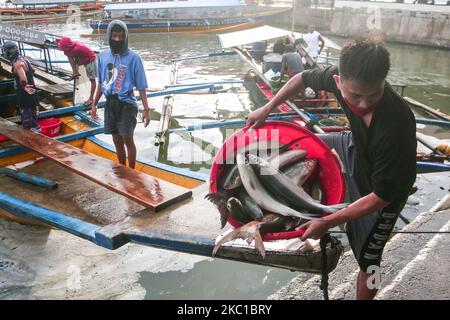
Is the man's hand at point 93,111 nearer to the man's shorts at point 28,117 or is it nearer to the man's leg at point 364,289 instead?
the man's shorts at point 28,117

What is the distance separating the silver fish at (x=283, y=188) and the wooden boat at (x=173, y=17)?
3042cm

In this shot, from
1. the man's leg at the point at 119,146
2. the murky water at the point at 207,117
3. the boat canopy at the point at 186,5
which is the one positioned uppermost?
the boat canopy at the point at 186,5

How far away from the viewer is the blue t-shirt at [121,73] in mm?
4812

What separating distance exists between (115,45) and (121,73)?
362mm

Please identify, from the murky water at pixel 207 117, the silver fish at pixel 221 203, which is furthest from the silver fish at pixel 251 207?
the murky water at pixel 207 117

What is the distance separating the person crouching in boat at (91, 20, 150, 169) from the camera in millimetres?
4730

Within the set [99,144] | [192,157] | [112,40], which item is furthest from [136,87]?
[192,157]

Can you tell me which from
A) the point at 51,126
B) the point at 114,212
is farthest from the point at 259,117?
the point at 51,126

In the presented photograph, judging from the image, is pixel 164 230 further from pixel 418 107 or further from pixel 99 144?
pixel 418 107

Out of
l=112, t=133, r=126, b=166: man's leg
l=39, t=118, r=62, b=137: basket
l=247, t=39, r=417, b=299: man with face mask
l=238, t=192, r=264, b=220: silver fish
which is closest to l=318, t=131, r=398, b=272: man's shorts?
l=247, t=39, r=417, b=299: man with face mask

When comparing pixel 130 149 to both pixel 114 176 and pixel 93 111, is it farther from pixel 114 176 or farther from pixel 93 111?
pixel 93 111

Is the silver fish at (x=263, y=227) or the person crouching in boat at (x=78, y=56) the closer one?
the silver fish at (x=263, y=227)

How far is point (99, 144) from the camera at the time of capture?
6.01m

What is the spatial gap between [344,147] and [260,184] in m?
0.87
